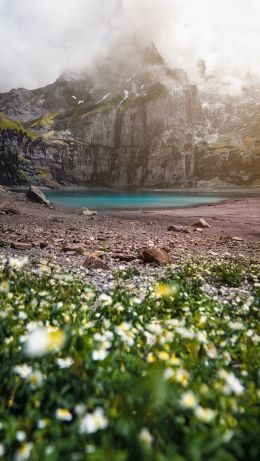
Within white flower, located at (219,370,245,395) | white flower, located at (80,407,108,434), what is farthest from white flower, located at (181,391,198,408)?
white flower, located at (80,407,108,434)

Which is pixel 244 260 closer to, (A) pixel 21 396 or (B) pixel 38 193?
(A) pixel 21 396

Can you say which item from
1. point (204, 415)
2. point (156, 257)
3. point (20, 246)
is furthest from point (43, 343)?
point (20, 246)

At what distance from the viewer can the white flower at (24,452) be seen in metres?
2.97

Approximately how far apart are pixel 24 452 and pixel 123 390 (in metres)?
0.99

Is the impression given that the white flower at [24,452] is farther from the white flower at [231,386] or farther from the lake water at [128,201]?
the lake water at [128,201]

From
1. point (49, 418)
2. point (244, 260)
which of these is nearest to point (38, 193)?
point (244, 260)

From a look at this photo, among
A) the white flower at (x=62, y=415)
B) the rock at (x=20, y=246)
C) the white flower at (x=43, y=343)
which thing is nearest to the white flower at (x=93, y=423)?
the white flower at (x=62, y=415)

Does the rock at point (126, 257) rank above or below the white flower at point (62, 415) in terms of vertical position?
below

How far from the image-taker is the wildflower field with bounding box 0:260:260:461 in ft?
9.82

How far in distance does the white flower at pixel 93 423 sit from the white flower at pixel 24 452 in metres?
0.46

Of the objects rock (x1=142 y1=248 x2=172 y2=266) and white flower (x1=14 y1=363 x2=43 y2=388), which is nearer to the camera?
white flower (x1=14 y1=363 x2=43 y2=388)

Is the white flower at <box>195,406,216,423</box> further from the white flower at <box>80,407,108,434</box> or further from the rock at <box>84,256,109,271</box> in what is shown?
the rock at <box>84,256,109,271</box>

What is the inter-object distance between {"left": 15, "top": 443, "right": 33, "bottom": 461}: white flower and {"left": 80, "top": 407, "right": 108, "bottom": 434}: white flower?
462 mm

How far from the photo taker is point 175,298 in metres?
8.19
